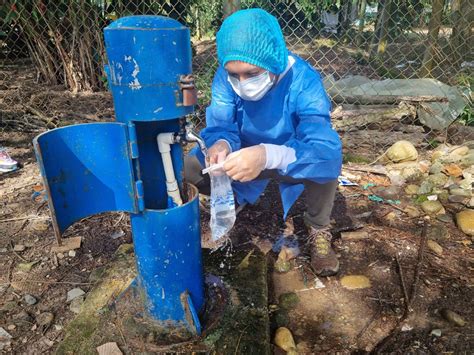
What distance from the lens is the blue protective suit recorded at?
1.78 m

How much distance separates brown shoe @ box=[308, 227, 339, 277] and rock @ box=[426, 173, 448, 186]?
4.09 ft

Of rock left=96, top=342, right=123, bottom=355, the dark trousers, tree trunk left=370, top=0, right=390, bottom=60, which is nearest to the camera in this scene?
rock left=96, top=342, right=123, bottom=355

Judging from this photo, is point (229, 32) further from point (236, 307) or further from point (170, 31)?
point (236, 307)

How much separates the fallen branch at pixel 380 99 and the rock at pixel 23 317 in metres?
3.37

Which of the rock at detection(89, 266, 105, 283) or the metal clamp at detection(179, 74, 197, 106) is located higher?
the metal clamp at detection(179, 74, 197, 106)

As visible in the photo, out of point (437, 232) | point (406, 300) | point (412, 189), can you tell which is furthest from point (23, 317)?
point (412, 189)

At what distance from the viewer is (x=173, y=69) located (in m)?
1.21

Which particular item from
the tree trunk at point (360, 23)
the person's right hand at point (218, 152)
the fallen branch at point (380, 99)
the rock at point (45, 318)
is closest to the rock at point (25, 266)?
the rock at point (45, 318)

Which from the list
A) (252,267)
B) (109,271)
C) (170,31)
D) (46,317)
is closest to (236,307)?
(252,267)

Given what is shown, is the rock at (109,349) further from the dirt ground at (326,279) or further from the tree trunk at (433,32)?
the tree trunk at (433,32)

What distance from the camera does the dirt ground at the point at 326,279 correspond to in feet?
5.66

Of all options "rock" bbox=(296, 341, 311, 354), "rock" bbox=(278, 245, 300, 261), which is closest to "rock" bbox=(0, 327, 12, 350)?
"rock" bbox=(296, 341, 311, 354)

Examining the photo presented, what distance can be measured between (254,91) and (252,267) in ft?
2.71

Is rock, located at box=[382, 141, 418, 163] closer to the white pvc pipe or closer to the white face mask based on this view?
the white face mask
